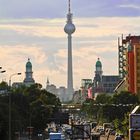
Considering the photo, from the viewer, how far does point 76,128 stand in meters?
87.1

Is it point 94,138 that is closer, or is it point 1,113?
point 1,113

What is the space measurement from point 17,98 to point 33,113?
6.52 metres

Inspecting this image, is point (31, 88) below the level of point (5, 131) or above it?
above

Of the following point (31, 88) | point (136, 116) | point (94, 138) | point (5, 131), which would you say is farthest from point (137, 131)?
point (31, 88)

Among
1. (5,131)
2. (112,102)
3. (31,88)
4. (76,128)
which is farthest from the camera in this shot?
(112,102)

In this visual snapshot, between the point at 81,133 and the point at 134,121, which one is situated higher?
the point at 81,133

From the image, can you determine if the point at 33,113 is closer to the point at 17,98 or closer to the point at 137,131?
the point at 17,98

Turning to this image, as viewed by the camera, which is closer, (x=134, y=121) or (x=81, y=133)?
(x=134, y=121)

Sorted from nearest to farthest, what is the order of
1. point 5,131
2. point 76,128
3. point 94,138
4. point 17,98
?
1. point 5,131
2. point 94,138
3. point 76,128
4. point 17,98

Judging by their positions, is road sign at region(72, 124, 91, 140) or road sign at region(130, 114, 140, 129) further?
road sign at region(72, 124, 91, 140)

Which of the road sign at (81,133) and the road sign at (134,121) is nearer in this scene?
the road sign at (134,121)

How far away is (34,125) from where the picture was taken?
112125 millimetres

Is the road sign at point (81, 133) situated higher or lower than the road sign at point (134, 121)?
higher

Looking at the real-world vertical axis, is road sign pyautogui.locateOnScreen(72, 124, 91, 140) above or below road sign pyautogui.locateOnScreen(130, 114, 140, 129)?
above
